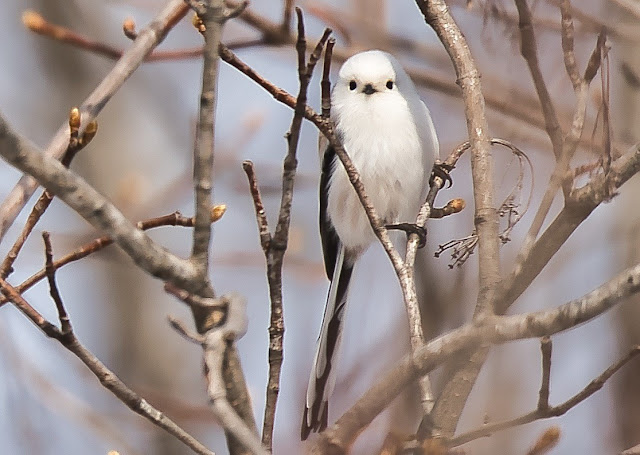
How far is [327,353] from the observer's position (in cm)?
175

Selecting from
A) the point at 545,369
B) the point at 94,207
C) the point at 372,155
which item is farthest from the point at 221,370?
the point at 372,155

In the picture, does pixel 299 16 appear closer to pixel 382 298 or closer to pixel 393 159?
pixel 393 159

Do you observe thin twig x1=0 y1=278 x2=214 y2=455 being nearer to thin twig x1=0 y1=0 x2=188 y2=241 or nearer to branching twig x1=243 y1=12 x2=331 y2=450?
branching twig x1=243 y1=12 x2=331 y2=450

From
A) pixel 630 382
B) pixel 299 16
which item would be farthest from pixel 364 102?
pixel 299 16

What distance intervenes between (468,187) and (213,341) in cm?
152

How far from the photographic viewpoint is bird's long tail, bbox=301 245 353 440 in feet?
5.08

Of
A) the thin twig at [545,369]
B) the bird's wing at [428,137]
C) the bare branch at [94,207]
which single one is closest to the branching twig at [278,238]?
the bare branch at [94,207]

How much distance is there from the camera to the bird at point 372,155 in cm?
190

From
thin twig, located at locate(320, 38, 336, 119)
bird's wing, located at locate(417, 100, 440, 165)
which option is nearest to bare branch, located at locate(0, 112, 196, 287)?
thin twig, located at locate(320, 38, 336, 119)

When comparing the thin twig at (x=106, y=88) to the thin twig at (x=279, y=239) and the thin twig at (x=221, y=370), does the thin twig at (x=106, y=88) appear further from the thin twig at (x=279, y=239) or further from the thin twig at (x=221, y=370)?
the thin twig at (x=221, y=370)

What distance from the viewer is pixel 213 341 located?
0.77 m

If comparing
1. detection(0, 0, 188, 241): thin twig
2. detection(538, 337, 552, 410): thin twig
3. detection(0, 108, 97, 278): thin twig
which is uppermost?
detection(0, 0, 188, 241): thin twig

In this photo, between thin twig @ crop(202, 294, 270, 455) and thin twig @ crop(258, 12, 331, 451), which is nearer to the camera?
thin twig @ crop(202, 294, 270, 455)

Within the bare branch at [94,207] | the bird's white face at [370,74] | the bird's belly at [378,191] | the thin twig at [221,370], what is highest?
the bird's white face at [370,74]
